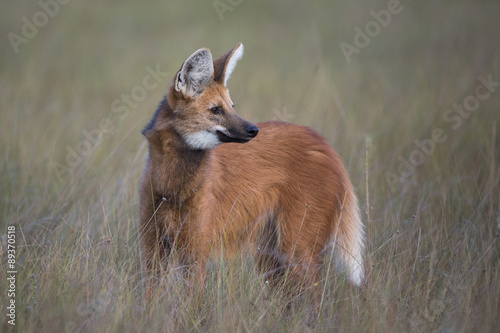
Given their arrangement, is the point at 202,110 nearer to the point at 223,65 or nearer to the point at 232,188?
the point at 223,65

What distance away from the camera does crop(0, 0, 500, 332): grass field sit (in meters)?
2.55

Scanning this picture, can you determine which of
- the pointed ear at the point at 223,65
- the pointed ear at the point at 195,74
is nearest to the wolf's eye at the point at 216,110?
the pointed ear at the point at 195,74

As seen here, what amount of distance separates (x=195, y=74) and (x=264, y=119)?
3.35 meters

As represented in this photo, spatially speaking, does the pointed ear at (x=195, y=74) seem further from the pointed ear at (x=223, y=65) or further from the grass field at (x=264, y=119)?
the grass field at (x=264, y=119)

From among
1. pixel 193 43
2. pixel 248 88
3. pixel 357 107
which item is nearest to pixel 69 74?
pixel 193 43

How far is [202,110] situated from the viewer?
294 cm

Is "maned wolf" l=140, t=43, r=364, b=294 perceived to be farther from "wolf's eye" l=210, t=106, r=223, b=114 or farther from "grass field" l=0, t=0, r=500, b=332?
"grass field" l=0, t=0, r=500, b=332

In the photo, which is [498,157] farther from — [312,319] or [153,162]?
[153,162]

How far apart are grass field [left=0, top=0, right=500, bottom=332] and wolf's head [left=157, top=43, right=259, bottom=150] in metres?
0.76

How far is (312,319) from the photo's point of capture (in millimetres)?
2656

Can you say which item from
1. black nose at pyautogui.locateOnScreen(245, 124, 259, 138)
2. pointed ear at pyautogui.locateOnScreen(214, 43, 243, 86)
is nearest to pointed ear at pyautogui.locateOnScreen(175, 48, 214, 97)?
pointed ear at pyautogui.locateOnScreen(214, 43, 243, 86)

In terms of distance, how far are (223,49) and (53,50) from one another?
3.13 meters

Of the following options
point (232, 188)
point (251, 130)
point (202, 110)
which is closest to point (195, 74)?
point (202, 110)

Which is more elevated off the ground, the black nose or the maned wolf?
the black nose
